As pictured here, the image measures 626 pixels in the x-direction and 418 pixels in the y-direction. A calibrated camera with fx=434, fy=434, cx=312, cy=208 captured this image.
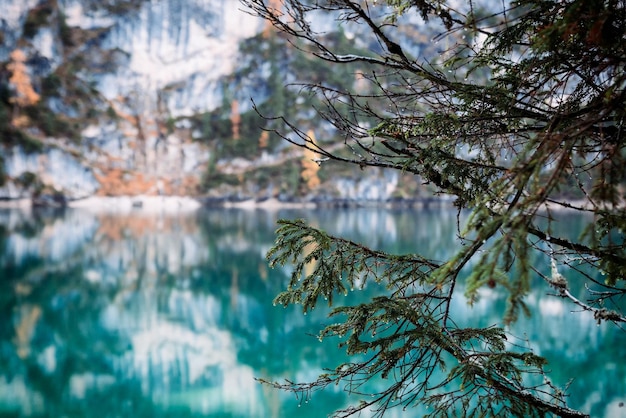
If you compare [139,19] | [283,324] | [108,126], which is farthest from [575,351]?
[139,19]

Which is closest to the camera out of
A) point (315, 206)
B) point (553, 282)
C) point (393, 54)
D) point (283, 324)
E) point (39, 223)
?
point (393, 54)

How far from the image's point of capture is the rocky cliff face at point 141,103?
221 feet

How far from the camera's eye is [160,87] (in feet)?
287

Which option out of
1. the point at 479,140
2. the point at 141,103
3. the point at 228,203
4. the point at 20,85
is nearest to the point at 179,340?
the point at 479,140

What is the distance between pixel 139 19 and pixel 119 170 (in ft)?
115

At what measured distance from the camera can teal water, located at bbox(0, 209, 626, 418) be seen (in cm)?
1008

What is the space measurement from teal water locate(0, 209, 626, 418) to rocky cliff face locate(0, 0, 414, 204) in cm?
4844

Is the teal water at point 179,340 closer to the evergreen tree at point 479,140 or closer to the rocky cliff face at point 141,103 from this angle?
the evergreen tree at point 479,140

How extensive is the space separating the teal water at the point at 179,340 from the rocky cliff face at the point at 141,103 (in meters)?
48.4

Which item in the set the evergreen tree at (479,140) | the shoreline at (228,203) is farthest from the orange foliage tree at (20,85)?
the evergreen tree at (479,140)

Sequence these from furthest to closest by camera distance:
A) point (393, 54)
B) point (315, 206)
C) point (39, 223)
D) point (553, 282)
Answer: point (315, 206) < point (39, 223) < point (553, 282) < point (393, 54)

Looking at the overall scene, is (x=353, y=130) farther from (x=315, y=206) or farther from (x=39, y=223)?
(x=315, y=206)

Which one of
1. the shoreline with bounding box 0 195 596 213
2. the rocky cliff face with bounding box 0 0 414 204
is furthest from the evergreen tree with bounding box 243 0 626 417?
the rocky cliff face with bounding box 0 0 414 204

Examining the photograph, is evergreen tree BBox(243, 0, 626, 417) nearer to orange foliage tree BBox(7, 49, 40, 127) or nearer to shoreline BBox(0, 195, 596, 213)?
shoreline BBox(0, 195, 596, 213)
